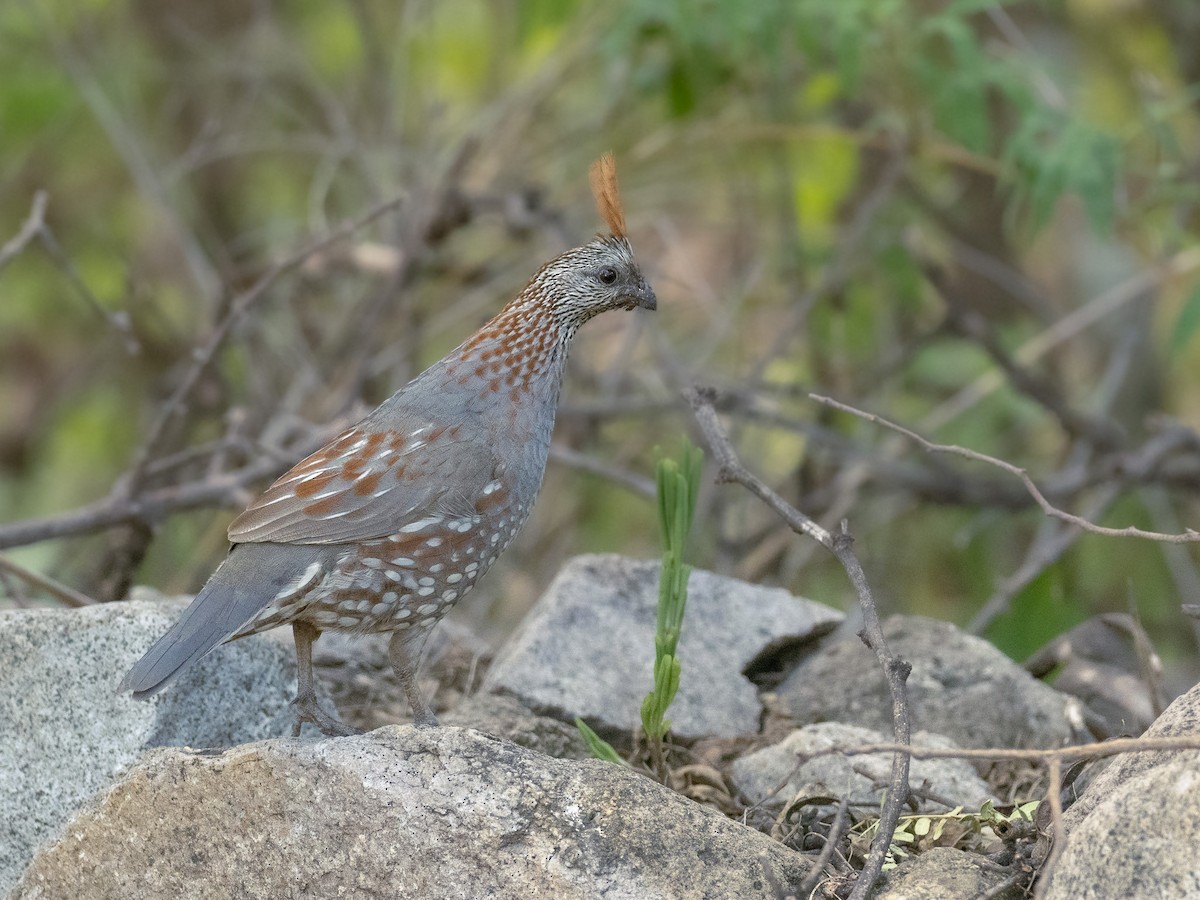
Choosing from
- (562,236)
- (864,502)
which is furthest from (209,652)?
(864,502)

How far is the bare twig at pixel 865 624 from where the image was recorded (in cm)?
286

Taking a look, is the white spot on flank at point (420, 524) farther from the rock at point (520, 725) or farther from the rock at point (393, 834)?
the rock at point (393, 834)

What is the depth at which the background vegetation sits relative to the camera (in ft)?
20.7

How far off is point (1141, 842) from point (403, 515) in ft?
6.82

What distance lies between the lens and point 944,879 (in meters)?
2.93

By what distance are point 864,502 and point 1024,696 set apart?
3.32 m

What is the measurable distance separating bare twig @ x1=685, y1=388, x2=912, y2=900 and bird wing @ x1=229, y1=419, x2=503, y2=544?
0.61m

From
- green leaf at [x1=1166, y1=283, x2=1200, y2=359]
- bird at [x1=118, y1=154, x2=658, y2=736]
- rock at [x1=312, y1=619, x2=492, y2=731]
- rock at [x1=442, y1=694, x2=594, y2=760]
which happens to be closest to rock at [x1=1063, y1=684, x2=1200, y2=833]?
rock at [x1=442, y1=694, x2=594, y2=760]

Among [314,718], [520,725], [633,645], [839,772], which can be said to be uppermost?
[314,718]

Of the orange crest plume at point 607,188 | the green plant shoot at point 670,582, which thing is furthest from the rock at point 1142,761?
the orange crest plume at point 607,188

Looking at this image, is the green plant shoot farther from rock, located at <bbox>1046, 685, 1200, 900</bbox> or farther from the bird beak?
rock, located at <bbox>1046, 685, 1200, 900</bbox>

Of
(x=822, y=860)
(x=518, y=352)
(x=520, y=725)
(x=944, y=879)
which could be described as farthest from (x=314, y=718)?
(x=944, y=879)

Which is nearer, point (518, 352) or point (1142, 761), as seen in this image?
point (1142, 761)

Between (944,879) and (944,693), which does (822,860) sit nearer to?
(944,879)
